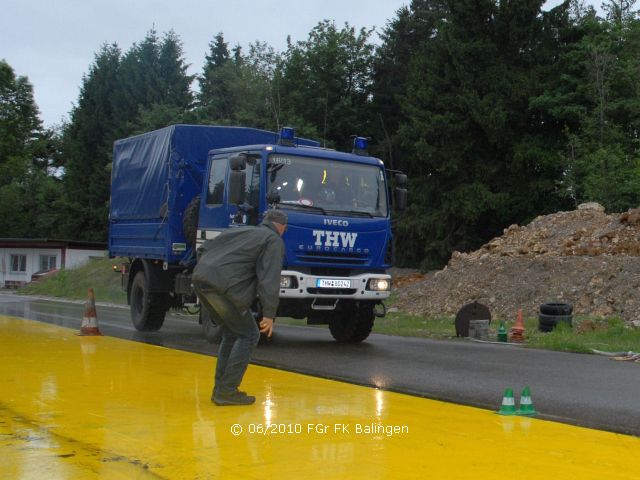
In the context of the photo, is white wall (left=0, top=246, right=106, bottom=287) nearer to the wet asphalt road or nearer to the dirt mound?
the dirt mound

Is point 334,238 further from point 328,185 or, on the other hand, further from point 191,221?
point 191,221

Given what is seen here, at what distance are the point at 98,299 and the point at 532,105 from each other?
23.3m

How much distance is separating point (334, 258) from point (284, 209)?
1080mm

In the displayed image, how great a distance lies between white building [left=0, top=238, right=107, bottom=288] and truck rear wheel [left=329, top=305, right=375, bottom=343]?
48.3 metres

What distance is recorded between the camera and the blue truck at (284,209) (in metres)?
12.9

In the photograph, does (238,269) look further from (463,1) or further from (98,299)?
(463,1)

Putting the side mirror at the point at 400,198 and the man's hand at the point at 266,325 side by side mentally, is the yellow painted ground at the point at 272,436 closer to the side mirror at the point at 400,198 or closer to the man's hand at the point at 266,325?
the man's hand at the point at 266,325

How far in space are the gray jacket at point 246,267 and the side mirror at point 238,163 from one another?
17.4 feet

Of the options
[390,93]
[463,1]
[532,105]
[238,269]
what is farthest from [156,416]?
[390,93]

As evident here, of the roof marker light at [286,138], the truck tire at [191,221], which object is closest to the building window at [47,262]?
the truck tire at [191,221]

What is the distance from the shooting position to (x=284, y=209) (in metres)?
12.9

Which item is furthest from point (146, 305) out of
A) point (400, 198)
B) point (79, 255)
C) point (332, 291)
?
point (79, 255)

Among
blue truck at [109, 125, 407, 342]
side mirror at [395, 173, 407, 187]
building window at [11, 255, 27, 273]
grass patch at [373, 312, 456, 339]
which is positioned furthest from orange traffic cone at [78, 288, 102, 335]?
building window at [11, 255, 27, 273]

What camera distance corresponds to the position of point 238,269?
752 centimetres
